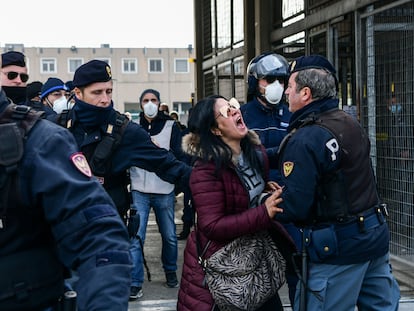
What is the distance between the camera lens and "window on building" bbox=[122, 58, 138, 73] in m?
61.1

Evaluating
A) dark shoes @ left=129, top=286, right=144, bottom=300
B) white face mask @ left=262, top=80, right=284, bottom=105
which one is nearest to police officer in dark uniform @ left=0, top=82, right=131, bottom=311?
white face mask @ left=262, top=80, right=284, bottom=105

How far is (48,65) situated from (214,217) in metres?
60.0

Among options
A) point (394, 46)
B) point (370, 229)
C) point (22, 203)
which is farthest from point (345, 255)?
point (394, 46)

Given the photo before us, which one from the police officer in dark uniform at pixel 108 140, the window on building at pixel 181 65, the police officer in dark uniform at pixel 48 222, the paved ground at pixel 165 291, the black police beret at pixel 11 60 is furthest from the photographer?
the window on building at pixel 181 65

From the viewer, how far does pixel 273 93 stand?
486cm

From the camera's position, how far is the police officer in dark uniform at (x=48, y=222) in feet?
6.39

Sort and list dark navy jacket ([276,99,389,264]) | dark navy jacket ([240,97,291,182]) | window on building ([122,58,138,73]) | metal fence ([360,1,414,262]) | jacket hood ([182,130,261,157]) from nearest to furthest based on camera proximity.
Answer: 1. dark navy jacket ([276,99,389,264])
2. jacket hood ([182,130,261,157])
3. dark navy jacket ([240,97,291,182])
4. metal fence ([360,1,414,262])
5. window on building ([122,58,138,73])

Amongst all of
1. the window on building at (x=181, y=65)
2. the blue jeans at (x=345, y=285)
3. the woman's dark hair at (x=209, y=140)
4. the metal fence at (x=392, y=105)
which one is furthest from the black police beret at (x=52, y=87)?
the window on building at (x=181, y=65)

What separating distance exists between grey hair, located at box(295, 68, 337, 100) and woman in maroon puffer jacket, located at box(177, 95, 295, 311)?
0.41 meters

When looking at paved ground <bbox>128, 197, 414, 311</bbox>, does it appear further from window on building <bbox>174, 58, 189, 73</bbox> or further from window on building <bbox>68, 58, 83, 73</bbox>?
window on building <bbox>68, 58, 83, 73</bbox>

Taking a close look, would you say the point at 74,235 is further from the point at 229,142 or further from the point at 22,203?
the point at 229,142

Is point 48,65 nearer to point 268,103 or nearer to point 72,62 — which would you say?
point 72,62

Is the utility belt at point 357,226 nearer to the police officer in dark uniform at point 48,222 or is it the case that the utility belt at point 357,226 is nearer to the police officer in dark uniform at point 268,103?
the police officer in dark uniform at point 268,103

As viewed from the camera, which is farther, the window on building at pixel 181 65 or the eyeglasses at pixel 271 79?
the window on building at pixel 181 65
